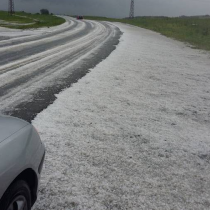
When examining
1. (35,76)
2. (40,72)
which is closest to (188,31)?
(40,72)

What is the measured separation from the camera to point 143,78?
8867 millimetres

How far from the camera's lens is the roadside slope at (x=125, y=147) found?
10.1 ft

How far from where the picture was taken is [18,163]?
6.45 feet

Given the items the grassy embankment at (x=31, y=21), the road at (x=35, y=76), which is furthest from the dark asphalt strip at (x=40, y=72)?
the grassy embankment at (x=31, y=21)

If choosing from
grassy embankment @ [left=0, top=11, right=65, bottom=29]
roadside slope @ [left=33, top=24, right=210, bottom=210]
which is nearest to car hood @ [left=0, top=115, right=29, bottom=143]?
roadside slope @ [left=33, top=24, right=210, bottom=210]

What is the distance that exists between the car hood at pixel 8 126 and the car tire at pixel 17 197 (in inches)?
14.6

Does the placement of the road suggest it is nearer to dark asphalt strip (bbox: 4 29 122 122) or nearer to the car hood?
dark asphalt strip (bbox: 4 29 122 122)

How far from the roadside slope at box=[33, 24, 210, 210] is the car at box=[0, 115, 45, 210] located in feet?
2.20

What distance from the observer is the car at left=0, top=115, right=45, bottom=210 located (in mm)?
1848

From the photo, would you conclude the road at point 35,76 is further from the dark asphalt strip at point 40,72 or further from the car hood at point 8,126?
the car hood at point 8,126

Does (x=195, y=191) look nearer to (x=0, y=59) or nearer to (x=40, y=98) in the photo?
(x=40, y=98)

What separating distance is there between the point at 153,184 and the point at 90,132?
1.63m

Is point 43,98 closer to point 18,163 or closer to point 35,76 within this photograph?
point 35,76

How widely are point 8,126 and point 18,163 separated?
411 millimetres
